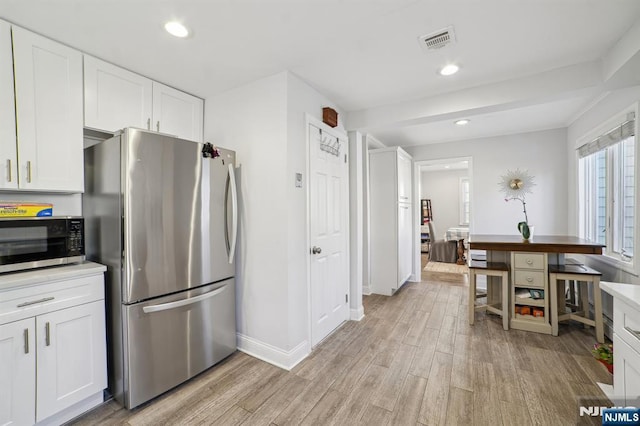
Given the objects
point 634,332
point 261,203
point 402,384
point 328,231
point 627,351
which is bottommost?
point 402,384

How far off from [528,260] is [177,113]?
12.8ft

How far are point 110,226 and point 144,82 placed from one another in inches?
52.0

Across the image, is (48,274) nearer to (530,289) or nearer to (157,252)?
(157,252)

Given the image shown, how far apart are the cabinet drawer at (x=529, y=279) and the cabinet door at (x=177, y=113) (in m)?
3.71

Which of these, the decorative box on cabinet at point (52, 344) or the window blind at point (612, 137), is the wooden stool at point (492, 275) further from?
the decorative box on cabinet at point (52, 344)

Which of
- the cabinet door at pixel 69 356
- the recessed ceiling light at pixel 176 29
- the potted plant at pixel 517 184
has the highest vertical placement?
the recessed ceiling light at pixel 176 29

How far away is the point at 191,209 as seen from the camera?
213cm

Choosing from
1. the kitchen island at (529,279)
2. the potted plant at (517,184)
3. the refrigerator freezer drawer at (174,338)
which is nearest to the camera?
the refrigerator freezer drawer at (174,338)

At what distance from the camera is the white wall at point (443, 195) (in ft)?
27.6

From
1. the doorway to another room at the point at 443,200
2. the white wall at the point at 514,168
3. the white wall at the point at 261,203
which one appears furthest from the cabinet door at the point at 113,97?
the doorway to another room at the point at 443,200

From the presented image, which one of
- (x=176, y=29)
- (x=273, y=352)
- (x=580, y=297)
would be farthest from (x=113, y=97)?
(x=580, y=297)

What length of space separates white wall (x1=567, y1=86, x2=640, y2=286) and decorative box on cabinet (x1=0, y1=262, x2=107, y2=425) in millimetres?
4291

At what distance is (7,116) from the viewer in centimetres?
172

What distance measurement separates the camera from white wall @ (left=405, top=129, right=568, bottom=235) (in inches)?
163
